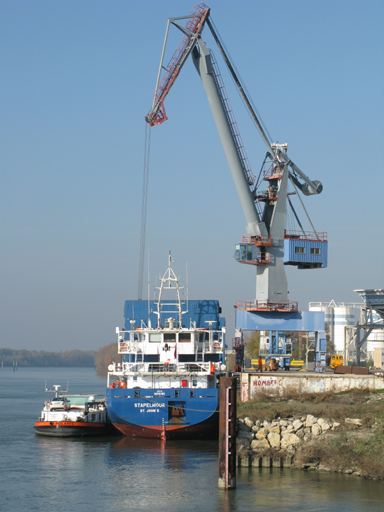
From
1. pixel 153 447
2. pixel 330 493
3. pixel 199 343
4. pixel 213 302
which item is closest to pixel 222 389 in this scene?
pixel 330 493

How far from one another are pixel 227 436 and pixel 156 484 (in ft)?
17.1

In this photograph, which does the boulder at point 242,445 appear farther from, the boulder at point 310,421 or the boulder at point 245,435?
the boulder at point 310,421

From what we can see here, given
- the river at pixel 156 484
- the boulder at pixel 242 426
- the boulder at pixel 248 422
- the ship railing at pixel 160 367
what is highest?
the ship railing at pixel 160 367

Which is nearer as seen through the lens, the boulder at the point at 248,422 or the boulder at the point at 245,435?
the boulder at the point at 245,435

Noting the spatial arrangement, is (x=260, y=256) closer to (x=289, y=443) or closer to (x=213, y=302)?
(x=213, y=302)

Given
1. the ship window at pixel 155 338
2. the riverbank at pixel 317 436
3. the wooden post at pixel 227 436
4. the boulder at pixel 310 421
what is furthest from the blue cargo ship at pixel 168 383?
the wooden post at pixel 227 436

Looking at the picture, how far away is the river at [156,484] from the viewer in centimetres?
3058

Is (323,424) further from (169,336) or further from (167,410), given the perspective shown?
(169,336)

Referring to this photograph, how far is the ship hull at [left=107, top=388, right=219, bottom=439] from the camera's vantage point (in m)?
44.5

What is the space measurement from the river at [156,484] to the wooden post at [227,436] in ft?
2.18

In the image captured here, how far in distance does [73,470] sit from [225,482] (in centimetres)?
1030

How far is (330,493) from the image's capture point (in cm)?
3219

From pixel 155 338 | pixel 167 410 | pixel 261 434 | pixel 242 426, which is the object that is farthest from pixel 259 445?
pixel 155 338

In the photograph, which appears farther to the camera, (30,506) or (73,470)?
(73,470)
